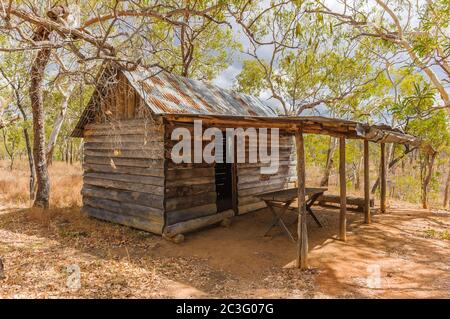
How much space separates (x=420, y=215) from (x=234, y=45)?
13.5 metres

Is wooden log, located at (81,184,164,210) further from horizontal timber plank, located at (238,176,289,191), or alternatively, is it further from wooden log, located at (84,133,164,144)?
horizontal timber plank, located at (238,176,289,191)

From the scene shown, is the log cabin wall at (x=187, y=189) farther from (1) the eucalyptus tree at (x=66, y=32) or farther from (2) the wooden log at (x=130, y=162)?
(1) the eucalyptus tree at (x=66, y=32)

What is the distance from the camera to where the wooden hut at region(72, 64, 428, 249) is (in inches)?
264

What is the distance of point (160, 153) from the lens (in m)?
7.39

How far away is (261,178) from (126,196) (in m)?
4.70

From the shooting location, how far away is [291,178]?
12297 millimetres

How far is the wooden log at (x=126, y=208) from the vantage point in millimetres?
7468

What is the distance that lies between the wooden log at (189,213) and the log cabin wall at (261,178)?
1.37 m

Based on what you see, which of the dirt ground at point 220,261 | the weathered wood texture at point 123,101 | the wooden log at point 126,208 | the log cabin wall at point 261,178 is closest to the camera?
the dirt ground at point 220,261

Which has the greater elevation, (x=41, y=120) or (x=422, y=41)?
(x=422, y=41)

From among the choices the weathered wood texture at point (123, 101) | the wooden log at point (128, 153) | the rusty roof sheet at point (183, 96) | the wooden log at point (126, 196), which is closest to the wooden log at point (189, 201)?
the wooden log at point (126, 196)

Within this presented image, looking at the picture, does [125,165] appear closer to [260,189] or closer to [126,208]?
[126,208]
